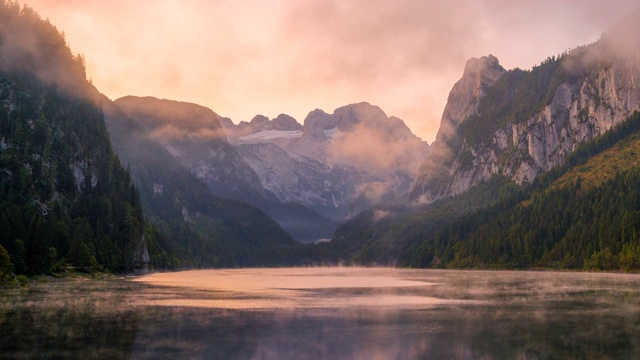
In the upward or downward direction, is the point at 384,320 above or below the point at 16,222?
below

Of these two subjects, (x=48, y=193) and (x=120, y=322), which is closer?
(x=120, y=322)

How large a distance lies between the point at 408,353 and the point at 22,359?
24050mm

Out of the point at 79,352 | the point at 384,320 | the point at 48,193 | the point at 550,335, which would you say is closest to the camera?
the point at 79,352

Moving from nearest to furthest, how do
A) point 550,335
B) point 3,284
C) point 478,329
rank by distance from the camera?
point 550,335
point 478,329
point 3,284

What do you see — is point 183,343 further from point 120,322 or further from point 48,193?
point 48,193

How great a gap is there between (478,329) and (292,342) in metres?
16.6

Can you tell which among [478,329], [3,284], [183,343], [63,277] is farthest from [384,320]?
[63,277]

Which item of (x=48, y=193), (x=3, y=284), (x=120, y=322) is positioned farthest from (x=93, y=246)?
(x=120, y=322)

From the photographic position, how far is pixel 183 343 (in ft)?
150

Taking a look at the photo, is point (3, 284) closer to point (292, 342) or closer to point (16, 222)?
point (16, 222)

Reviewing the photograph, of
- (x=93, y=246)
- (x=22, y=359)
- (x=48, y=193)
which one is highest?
(x=48, y=193)

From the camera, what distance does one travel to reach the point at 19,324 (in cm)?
5372

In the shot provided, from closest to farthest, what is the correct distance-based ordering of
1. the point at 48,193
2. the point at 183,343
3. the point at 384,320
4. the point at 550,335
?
the point at 183,343, the point at 550,335, the point at 384,320, the point at 48,193

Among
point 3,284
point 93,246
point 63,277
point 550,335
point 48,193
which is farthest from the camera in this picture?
point 48,193
